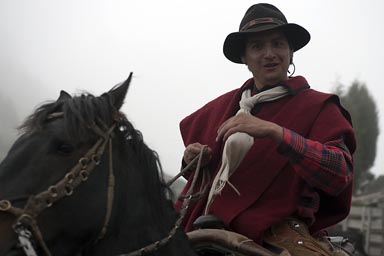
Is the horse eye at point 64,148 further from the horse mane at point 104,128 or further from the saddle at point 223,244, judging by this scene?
the saddle at point 223,244

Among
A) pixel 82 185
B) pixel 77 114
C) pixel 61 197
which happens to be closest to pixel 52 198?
pixel 61 197

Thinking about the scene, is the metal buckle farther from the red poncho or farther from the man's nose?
the man's nose

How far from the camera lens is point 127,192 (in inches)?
92.1

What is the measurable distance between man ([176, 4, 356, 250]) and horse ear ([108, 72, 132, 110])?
0.68m

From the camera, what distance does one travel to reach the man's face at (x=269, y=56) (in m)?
3.51

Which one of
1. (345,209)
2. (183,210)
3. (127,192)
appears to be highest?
(127,192)

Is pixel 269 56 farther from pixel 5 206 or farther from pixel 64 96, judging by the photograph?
pixel 5 206

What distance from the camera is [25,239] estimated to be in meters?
1.91

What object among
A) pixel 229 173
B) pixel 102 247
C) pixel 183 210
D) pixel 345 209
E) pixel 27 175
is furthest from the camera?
pixel 345 209

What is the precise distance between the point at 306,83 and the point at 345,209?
3.19ft

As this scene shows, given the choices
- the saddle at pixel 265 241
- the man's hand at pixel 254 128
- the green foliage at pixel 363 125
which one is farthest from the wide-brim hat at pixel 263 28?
the green foliage at pixel 363 125

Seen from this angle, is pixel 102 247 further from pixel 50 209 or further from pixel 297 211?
pixel 297 211

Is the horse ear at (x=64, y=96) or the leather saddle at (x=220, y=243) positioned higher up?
the horse ear at (x=64, y=96)

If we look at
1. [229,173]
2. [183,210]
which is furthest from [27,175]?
[229,173]
